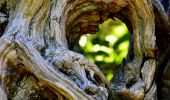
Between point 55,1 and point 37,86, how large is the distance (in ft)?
1.03

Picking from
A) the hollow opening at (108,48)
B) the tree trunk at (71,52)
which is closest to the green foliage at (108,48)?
the hollow opening at (108,48)

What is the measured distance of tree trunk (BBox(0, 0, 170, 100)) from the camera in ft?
4.75

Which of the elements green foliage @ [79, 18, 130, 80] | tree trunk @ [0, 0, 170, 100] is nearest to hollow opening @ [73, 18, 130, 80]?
green foliage @ [79, 18, 130, 80]

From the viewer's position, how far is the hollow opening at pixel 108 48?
109 inches

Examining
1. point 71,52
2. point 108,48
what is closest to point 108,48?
point 108,48

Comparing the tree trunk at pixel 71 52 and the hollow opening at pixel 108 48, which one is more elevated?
the tree trunk at pixel 71 52

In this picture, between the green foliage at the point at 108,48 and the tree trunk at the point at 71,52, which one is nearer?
the tree trunk at the point at 71,52

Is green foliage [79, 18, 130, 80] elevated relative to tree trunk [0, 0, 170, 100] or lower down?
lower down

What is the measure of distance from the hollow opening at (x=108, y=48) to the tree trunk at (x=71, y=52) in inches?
25.1

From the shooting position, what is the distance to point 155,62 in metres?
1.71

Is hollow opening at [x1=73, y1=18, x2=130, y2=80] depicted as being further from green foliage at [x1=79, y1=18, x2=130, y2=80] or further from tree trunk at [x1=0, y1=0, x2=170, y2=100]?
tree trunk at [x1=0, y1=0, x2=170, y2=100]

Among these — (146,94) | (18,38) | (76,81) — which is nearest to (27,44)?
(18,38)

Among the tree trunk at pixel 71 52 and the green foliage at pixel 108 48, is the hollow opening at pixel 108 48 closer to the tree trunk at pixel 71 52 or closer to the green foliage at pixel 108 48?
the green foliage at pixel 108 48

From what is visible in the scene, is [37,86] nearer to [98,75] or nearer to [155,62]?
[98,75]
